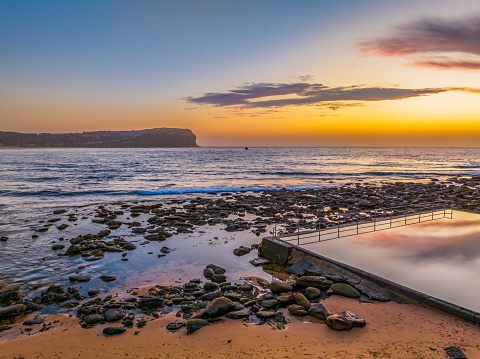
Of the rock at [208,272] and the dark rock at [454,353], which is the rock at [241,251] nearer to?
the rock at [208,272]

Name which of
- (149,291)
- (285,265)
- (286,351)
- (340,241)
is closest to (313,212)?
(340,241)

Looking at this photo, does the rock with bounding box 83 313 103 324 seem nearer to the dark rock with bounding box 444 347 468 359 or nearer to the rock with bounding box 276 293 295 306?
the rock with bounding box 276 293 295 306

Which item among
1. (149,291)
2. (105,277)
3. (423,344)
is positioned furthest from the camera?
(105,277)

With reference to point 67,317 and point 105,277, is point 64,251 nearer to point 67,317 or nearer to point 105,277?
point 105,277

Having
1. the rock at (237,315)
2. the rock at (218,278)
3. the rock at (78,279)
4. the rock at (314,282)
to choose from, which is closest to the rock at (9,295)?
the rock at (78,279)

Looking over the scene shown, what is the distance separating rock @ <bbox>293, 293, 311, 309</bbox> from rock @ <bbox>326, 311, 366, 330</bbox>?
0.86 metres

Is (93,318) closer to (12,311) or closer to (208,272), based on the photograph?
(12,311)

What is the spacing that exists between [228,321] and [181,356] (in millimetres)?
1579

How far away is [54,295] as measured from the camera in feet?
29.5

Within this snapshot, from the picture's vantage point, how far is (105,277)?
1045 centimetres

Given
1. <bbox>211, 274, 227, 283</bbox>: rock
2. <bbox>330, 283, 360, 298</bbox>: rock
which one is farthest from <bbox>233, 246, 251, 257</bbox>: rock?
<bbox>330, 283, 360, 298</bbox>: rock

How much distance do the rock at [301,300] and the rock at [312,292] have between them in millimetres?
351

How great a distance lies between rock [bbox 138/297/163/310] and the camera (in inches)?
328

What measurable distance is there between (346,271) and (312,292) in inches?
51.9
